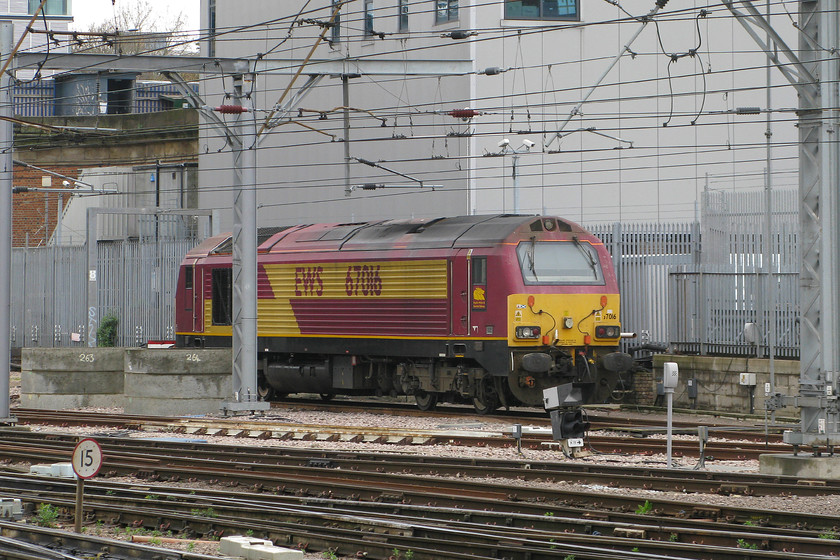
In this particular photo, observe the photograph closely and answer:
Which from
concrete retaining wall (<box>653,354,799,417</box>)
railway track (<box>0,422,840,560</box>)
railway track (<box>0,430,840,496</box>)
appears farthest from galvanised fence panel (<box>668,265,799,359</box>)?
railway track (<box>0,422,840,560</box>)

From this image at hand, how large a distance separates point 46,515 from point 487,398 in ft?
36.9

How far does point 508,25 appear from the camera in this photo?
32250mm

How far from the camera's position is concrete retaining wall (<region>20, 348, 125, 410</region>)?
25.9 metres

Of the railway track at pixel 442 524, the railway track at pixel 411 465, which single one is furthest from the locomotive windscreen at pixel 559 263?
the railway track at pixel 442 524

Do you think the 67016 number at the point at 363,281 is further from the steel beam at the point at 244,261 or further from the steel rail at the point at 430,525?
the steel rail at the point at 430,525

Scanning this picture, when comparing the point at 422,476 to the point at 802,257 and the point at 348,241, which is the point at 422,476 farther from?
the point at 348,241

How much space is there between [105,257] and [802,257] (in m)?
25.2

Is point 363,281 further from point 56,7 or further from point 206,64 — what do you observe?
point 56,7

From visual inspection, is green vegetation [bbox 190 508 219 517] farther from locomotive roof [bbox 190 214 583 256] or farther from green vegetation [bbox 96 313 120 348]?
green vegetation [bbox 96 313 120 348]

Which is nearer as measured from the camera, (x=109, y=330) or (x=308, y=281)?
(x=308, y=281)

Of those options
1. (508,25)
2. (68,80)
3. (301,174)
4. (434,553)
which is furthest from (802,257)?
(68,80)

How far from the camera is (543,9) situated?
32625mm

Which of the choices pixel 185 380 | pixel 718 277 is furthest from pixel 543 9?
pixel 185 380

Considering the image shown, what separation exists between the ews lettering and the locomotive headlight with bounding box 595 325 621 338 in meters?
5.96
